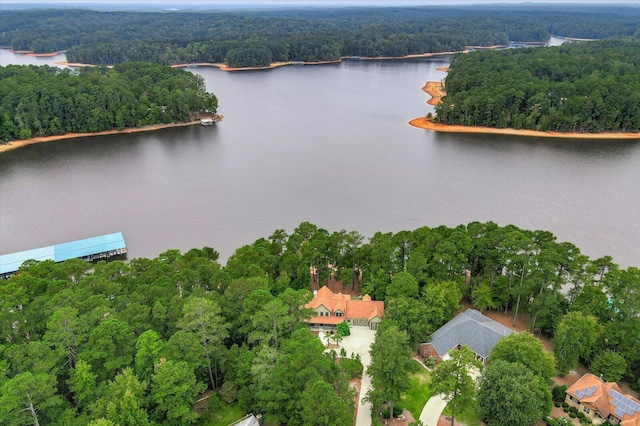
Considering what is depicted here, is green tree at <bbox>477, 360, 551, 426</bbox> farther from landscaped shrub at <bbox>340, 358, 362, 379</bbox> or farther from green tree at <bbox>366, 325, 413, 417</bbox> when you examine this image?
landscaped shrub at <bbox>340, 358, 362, 379</bbox>

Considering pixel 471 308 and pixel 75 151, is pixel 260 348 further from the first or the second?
pixel 75 151

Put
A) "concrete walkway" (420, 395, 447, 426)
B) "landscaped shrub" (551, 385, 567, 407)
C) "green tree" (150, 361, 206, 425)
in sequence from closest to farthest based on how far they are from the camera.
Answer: "green tree" (150, 361, 206, 425), "concrete walkway" (420, 395, 447, 426), "landscaped shrub" (551, 385, 567, 407)

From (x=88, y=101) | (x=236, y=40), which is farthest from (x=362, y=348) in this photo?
(x=236, y=40)

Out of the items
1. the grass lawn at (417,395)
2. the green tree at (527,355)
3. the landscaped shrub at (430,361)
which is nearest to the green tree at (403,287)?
the landscaped shrub at (430,361)

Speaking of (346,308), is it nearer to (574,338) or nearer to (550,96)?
(574,338)

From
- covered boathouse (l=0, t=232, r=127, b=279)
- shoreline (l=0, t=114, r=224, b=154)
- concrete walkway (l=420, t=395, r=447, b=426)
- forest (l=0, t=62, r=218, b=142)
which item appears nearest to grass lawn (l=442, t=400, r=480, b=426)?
concrete walkway (l=420, t=395, r=447, b=426)

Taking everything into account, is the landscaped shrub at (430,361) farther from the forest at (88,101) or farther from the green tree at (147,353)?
the forest at (88,101)

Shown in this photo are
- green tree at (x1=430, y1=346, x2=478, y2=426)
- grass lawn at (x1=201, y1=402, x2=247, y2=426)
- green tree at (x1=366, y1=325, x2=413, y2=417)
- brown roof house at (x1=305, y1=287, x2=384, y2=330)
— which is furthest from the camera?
brown roof house at (x1=305, y1=287, x2=384, y2=330)
